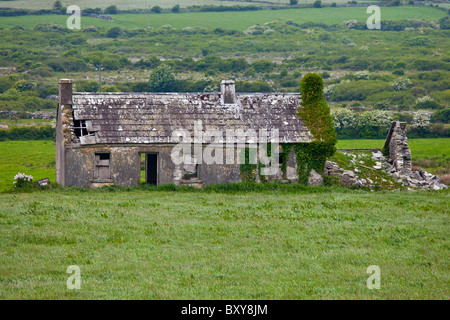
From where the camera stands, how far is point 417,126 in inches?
2391

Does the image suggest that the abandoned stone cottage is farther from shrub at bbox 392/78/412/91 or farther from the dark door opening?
shrub at bbox 392/78/412/91

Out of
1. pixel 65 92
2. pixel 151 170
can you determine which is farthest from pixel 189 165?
pixel 65 92

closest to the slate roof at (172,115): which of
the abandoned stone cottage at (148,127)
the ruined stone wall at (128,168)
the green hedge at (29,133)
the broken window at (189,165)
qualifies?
the abandoned stone cottage at (148,127)

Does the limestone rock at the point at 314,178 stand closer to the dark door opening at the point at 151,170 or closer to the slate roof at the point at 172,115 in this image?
the slate roof at the point at 172,115

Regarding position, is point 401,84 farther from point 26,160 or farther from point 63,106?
point 63,106

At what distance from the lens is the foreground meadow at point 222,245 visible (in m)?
12.9

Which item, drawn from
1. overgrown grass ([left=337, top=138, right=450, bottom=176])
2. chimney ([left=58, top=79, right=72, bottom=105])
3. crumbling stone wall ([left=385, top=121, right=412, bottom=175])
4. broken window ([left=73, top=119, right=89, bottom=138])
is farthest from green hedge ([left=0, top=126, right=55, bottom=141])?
crumbling stone wall ([left=385, top=121, right=412, bottom=175])

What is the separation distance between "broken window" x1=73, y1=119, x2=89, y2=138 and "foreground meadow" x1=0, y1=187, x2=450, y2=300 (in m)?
3.85

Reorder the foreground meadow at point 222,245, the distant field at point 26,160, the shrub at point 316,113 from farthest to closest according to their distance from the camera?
the distant field at point 26,160 → the shrub at point 316,113 → the foreground meadow at point 222,245

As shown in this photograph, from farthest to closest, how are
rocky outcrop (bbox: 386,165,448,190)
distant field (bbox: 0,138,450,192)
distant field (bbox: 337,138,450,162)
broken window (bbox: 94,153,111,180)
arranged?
distant field (bbox: 337,138,450,162) < distant field (bbox: 0,138,450,192) < rocky outcrop (bbox: 386,165,448,190) < broken window (bbox: 94,153,111,180)

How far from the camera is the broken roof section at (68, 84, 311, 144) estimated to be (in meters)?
29.2

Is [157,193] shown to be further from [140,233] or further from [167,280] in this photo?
[167,280]

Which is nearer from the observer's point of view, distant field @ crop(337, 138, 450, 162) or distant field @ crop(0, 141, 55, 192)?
distant field @ crop(0, 141, 55, 192)

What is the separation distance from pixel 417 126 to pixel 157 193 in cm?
4065
